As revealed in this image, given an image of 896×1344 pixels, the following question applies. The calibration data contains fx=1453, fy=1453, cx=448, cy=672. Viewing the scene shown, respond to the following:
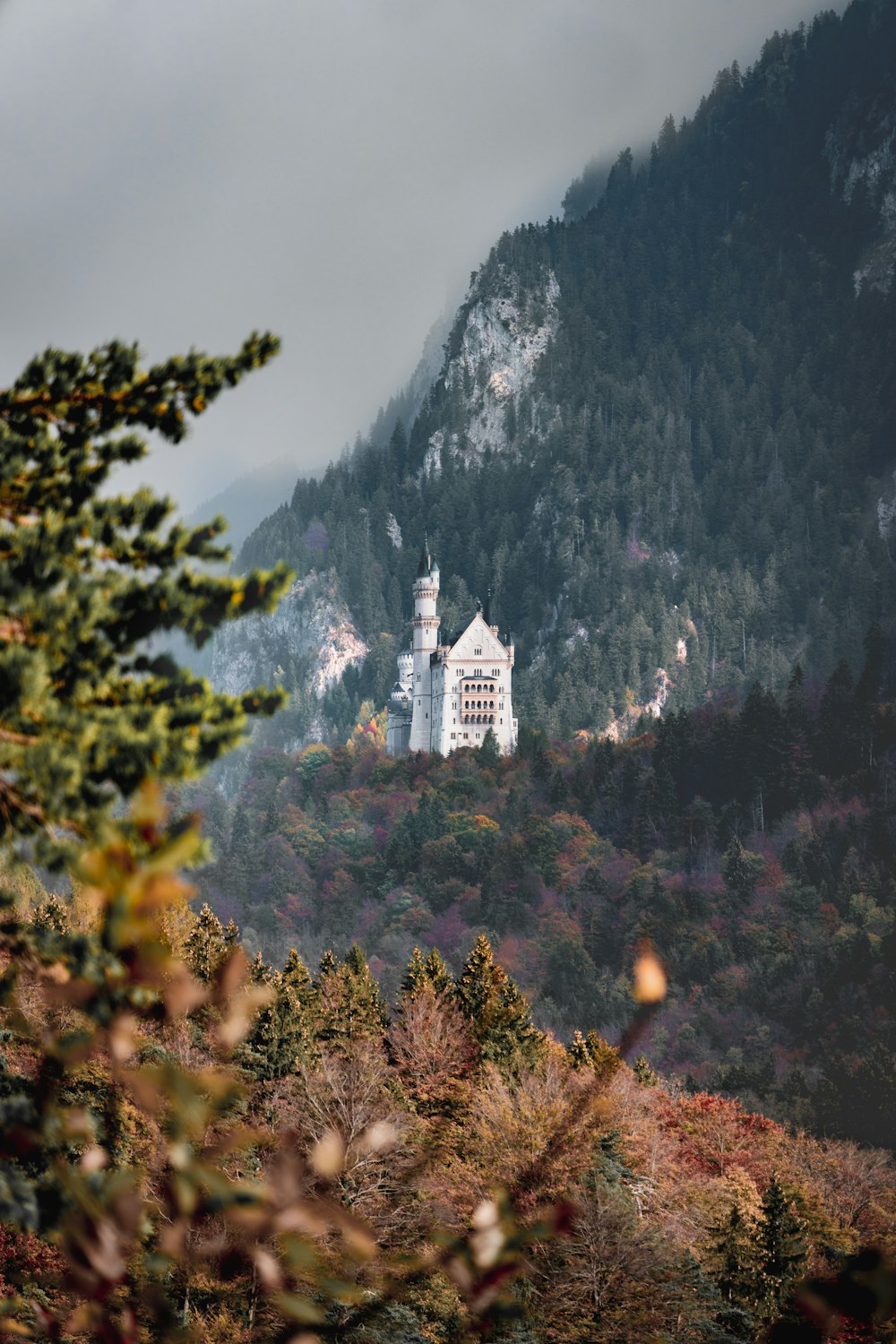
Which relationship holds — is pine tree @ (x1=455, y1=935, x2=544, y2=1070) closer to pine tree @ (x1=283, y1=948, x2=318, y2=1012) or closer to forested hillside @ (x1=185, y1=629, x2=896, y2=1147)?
pine tree @ (x1=283, y1=948, x2=318, y2=1012)

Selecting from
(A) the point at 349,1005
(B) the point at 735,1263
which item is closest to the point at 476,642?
(A) the point at 349,1005

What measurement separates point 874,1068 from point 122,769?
8918 cm

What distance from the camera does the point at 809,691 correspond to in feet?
517

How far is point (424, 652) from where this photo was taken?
161 meters

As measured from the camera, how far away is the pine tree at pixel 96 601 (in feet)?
20.6

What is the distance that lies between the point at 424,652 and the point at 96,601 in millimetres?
154404

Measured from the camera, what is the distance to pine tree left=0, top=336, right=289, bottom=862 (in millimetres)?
6273

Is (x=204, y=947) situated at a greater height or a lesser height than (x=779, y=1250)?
greater

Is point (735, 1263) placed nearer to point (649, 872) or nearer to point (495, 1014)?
point (495, 1014)

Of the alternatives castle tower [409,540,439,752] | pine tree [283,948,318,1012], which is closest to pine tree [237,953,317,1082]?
pine tree [283,948,318,1012]

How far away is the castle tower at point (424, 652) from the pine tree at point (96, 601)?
14688 centimetres

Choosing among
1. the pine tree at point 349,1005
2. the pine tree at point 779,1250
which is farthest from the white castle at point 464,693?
the pine tree at point 779,1250

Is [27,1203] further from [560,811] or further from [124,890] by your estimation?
[560,811]

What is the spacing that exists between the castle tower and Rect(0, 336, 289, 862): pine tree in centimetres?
14688
